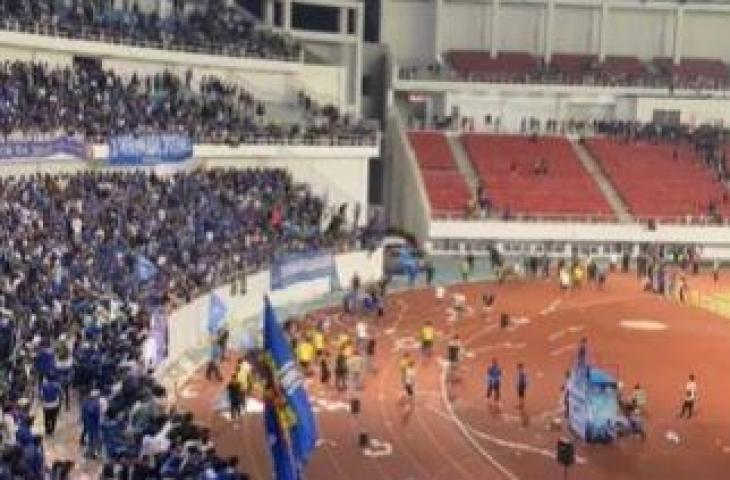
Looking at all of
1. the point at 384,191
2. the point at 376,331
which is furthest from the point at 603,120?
the point at 376,331

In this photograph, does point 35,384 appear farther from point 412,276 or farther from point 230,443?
point 412,276

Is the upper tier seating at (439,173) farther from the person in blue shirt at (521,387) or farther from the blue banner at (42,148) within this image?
the person in blue shirt at (521,387)

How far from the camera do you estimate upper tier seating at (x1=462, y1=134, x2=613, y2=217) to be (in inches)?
2436

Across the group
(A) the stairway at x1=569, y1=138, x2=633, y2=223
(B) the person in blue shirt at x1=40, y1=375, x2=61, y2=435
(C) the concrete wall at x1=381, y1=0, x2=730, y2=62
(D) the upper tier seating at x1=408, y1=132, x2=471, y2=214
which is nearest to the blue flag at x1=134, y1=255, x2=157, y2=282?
(B) the person in blue shirt at x1=40, y1=375, x2=61, y2=435

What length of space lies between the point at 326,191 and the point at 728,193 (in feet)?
72.2

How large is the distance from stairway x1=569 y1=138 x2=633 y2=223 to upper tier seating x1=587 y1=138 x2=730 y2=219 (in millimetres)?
286

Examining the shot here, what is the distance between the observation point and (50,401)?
70.8 feet

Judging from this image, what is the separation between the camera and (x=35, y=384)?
75.8 feet

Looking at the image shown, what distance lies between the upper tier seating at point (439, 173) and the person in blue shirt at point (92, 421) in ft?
131

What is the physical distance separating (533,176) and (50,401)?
46.3 metres

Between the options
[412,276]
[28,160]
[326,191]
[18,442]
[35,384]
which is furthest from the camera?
[326,191]

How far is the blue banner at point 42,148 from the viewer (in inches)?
1394

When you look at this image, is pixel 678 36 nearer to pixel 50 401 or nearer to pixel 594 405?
pixel 594 405

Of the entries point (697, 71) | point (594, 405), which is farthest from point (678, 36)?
point (594, 405)
